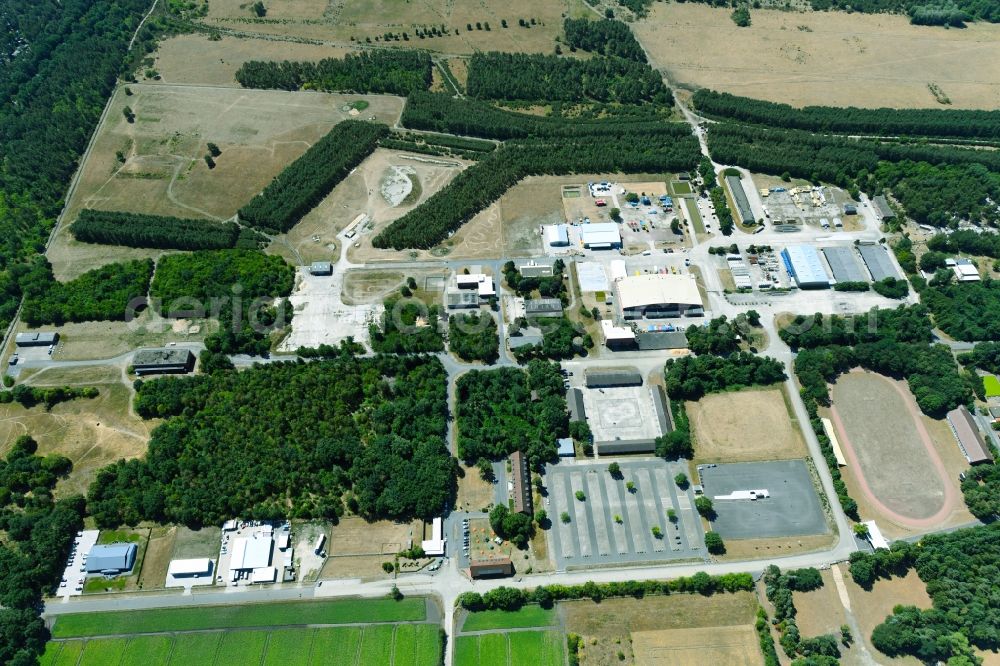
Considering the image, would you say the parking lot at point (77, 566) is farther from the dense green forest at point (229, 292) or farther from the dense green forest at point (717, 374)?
the dense green forest at point (717, 374)

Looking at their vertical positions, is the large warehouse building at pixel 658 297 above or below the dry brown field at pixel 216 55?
below

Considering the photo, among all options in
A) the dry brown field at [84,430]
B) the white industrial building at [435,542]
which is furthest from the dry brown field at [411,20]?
the white industrial building at [435,542]

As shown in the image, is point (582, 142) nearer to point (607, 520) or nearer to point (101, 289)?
point (607, 520)

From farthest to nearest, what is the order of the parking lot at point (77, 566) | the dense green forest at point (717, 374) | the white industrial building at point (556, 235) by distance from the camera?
the white industrial building at point (556, 235)
the dense green forest at point (717, 374)
the parking lot at point (77, 566)

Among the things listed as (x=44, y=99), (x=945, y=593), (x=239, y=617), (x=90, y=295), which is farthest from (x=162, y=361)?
(x=945, y=593)

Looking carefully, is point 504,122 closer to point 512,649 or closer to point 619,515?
point 619,515

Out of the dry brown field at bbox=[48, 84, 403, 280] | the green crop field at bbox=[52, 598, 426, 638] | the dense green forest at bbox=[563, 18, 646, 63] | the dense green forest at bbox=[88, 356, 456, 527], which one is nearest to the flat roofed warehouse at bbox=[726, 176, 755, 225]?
the dense green forest at bbox=[563, 18, 646, 63]
